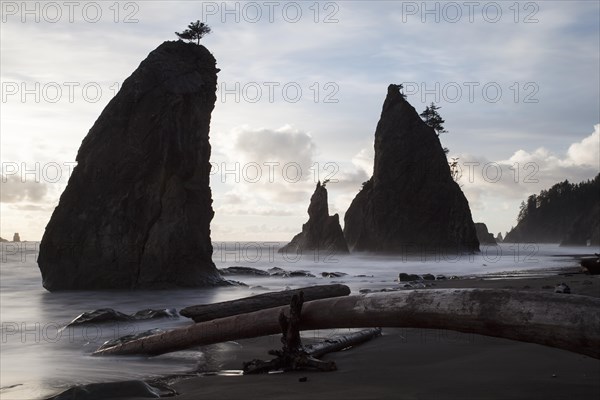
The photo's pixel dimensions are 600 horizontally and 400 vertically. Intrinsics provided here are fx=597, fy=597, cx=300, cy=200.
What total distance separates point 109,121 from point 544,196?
155m

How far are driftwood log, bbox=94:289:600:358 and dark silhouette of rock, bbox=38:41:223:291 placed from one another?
46.8ft

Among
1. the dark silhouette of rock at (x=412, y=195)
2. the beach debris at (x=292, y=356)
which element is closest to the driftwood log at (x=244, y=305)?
the beach debris at (x=292, y=356)

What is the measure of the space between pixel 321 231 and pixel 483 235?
7019cm

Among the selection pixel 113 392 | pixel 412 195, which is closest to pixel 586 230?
pixel 412 195

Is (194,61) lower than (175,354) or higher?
higher

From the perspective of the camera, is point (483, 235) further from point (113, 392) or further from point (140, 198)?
point (113, 392)

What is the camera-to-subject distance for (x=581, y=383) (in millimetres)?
4180

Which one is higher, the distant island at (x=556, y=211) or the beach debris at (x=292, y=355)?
the distant island at (x=556, y=211)

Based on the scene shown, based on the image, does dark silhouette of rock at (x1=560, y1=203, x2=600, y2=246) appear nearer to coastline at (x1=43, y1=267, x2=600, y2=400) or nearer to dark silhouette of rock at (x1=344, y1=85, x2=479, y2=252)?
dark silhouette of rock at (x1=344, y1=85, x2=479, y2=252)

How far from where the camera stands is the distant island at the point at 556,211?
436 feet

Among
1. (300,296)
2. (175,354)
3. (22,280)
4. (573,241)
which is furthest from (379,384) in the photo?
(573,241)

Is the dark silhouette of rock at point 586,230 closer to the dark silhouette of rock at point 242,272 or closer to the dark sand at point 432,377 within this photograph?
the dark silhouette of rock at point 242,272

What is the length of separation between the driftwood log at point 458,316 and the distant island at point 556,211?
394 ft

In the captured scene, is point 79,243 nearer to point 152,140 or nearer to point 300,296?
point 152,140
